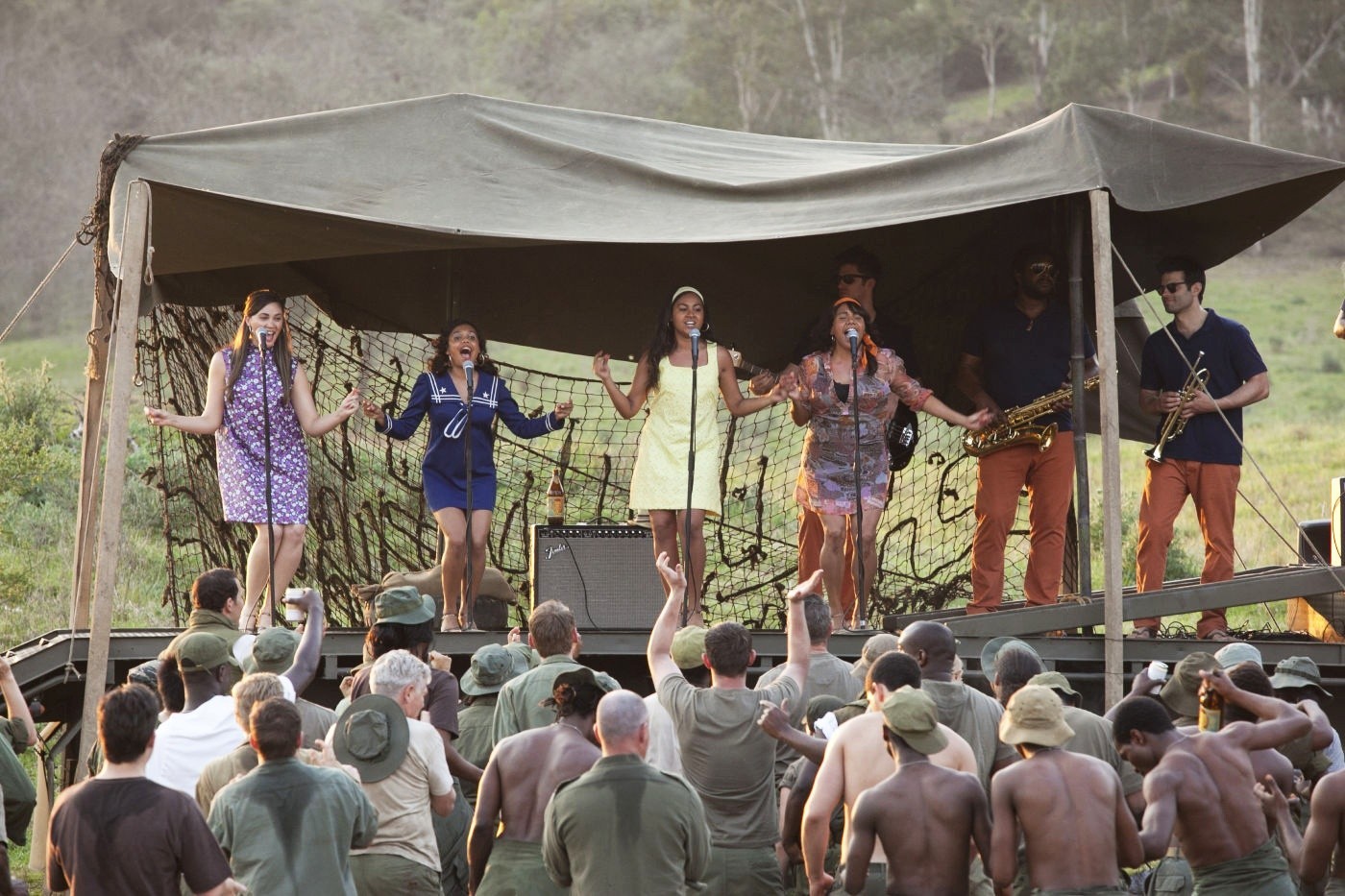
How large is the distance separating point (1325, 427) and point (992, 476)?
86.1 feet

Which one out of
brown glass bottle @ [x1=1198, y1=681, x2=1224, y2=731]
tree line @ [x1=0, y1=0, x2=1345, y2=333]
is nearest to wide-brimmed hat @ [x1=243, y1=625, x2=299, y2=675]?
brown glass bottle @ [x1=1198, y1=681, x2=1224, y2=731]

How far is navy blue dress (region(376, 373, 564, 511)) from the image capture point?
9.55m

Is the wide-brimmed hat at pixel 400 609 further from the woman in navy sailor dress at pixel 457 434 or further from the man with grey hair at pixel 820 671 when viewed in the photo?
the woman in navy sailor dress at pixel 457 434

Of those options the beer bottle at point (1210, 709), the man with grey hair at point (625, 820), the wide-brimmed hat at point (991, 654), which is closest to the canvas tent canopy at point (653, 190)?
the wide-brimmed hat at point (991, 654)

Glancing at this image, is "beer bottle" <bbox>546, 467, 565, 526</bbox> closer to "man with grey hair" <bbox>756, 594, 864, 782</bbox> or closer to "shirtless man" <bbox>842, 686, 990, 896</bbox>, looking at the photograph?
"man with grey hair" <bbox>756, 594, 864, 782</bbox>

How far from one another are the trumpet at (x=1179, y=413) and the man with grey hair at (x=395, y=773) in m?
4.89

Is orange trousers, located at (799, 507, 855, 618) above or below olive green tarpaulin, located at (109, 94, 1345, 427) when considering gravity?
below

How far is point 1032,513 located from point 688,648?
3538mm

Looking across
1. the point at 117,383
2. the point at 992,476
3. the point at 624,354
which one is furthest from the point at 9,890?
the point at 624,354

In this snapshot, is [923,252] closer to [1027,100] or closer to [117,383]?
[117,383]

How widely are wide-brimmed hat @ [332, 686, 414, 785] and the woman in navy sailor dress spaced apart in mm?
3401

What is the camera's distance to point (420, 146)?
912 cm

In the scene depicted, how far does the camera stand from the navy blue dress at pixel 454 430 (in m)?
9.55

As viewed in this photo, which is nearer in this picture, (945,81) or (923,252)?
(923,252)
